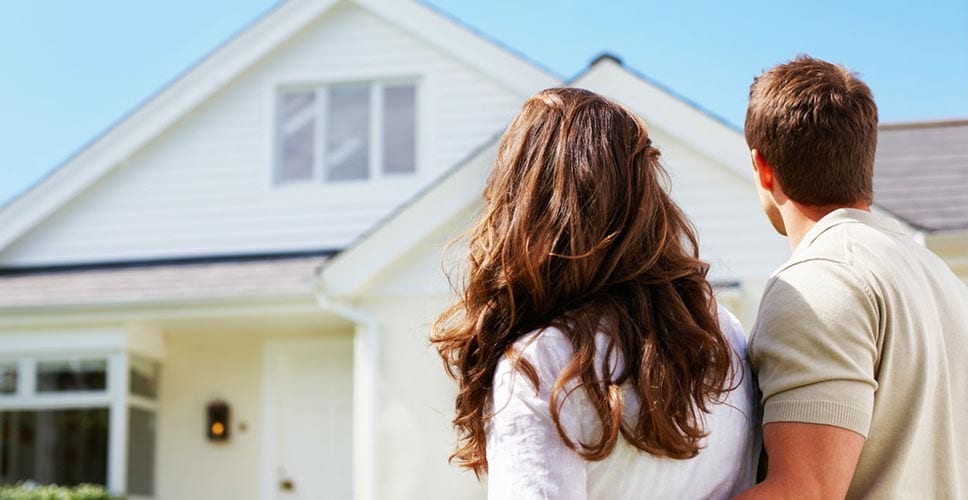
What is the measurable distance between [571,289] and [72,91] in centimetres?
1662

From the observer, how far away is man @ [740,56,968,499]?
1713 millimetres

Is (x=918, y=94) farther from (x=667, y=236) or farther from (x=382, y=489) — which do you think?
(x=667, y=236)

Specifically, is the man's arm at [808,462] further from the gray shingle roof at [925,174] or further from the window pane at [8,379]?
the window pane at [8,379]

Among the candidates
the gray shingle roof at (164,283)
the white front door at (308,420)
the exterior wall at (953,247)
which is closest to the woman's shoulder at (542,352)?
the exterior wall at (953,247)

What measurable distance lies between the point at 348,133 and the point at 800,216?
8.91 metres

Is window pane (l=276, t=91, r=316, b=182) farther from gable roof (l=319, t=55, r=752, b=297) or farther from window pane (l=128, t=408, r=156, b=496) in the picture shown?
gable roof (l=319, t=55, r=752, b=297)

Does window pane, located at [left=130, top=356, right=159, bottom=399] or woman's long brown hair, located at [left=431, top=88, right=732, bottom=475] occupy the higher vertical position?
woman's long brown hair, located at [left=431, top=88, right=732, bottom=475]

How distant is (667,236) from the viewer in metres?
1.73

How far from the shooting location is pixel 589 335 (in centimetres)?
162

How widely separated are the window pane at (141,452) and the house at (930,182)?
6192mm

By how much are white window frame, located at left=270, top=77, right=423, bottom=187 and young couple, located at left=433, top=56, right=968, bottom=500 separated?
8.57m

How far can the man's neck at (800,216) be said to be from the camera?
1971mm

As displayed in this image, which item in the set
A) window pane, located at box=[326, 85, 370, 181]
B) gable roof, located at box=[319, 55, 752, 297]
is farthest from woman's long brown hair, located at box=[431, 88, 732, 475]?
window pane, located at box=[326, 85, 370, 181]

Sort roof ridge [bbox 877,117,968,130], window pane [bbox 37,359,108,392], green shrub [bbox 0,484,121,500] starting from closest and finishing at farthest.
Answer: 1. green shrub [bbox 0,484,121,500]
2. window pane [bbox 37,359,108,392]
3. roof ridge [bbox 877,117,968,130]
